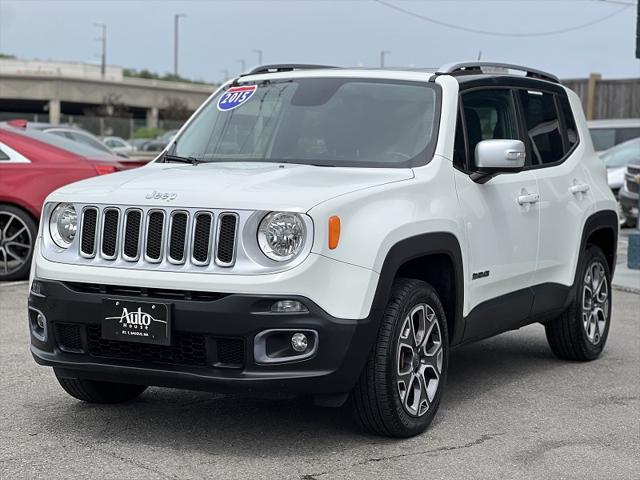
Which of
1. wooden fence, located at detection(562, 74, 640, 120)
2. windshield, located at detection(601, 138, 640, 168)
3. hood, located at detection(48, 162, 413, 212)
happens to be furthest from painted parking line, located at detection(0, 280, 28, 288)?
wooden fence, located at detection(562, 74, 640, 120)

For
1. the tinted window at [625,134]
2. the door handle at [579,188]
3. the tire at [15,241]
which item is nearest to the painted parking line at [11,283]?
the tire at [15,241]

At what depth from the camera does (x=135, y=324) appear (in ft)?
17.3

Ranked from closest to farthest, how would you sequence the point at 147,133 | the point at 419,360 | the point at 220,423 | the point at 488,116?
the point at 419,360, the point at 220,423, the point at 488,116, the point at 147,133

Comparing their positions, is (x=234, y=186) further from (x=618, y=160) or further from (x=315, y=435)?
(x=618, y=160)

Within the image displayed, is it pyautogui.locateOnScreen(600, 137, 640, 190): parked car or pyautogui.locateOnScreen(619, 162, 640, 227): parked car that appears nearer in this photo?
pyautogui.locateOnScreen(619, 162, 640, 227): parked car

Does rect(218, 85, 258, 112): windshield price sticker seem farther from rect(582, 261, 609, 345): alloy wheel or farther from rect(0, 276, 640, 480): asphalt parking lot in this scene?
rect(582, 261, 609, 345): alloy wheel

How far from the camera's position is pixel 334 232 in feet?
17.1

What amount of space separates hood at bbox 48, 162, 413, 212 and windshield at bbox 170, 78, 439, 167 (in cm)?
24

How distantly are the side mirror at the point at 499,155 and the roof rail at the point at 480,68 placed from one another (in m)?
0.64

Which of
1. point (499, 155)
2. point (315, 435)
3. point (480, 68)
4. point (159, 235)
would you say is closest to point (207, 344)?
point (159, 235)

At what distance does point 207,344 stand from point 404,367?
40.7 inches

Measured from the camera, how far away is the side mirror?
6.26 meters

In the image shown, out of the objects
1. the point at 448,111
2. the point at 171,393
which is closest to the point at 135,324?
the point at 171,393

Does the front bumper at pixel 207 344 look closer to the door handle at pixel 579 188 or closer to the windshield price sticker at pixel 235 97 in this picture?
the windshield price sticker at pixel 235 97
